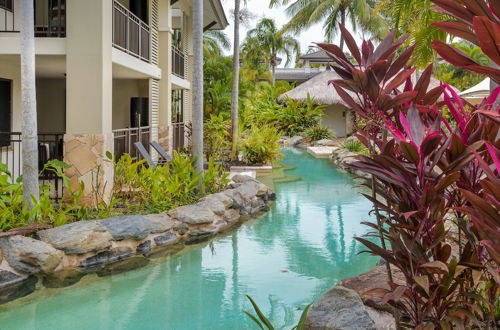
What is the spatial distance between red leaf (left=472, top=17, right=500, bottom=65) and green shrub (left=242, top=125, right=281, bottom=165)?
15652mm

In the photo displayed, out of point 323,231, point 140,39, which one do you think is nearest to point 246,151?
point 140,39

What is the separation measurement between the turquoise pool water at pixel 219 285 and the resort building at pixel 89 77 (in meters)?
2.76

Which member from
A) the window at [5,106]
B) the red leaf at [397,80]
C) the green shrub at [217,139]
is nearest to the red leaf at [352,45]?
the red leaf at [397,80]

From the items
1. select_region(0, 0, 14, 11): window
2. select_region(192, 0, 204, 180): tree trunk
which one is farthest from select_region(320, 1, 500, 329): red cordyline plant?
select_region(0, 0, 14, 11): window

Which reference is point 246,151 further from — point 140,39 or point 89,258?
point 89,258

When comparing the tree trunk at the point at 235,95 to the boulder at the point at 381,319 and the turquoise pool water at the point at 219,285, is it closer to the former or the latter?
the turquoise pool water at the point at 219,285

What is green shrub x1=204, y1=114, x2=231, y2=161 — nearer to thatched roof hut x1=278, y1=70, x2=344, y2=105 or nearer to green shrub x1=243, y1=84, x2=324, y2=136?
green shrub x1=243, y1=84, x2=324, y2=136

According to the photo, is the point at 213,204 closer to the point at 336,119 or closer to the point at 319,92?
the point at 319,92

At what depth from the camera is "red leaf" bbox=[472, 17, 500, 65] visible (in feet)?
5.89

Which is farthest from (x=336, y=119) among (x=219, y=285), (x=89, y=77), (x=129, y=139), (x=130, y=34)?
(x=219, y=285)

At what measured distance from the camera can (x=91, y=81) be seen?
32.1 feet

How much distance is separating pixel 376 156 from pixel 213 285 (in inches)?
161

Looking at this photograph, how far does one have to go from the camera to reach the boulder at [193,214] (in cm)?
912

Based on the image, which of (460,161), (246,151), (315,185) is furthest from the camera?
(246,151)
